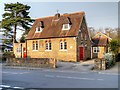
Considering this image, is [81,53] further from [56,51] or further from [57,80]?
[57,80]

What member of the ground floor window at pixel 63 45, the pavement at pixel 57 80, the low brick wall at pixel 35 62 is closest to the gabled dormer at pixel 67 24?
the ground floor window at pixel 63 45

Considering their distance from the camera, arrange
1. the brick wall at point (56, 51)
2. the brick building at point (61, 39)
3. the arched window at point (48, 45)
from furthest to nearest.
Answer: the arched window at point (48, 45) → the brick building at point (61, 39) → the brick wall at point (56, 51)

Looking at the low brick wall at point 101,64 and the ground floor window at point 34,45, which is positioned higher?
the ground floor window at point 34,45

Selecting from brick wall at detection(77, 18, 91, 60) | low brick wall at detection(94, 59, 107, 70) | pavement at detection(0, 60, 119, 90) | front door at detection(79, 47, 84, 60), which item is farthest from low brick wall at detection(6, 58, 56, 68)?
front door at detection(79, 47, 84, 60)

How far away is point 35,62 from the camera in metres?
35.4

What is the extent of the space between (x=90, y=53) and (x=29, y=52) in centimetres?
1193

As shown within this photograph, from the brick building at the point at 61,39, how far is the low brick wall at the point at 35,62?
8330mm

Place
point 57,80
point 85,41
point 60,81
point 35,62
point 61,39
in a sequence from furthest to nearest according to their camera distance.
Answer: point 85,41, point 61,39, point 35,62, point 57,80, point 60,81

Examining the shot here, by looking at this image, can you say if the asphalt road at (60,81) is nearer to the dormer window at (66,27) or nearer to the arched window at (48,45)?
the dormer window at (66,27)

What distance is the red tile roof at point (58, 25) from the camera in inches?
1678

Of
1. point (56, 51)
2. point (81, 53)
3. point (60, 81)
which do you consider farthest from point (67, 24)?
point (60, 81)

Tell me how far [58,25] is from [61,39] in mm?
3339

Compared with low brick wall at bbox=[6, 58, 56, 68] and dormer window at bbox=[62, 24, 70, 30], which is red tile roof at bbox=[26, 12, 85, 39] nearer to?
dormer window at bbox=[62, 24, 70, 30]

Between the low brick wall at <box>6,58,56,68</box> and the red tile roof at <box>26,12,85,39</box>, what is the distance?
29.5 ft
